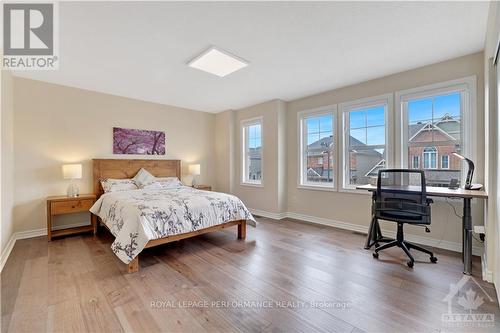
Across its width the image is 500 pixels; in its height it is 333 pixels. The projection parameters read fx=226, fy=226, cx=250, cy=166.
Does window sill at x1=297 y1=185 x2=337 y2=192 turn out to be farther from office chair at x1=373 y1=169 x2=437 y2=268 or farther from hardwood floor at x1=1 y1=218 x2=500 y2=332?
office chair at x1=373 y1=169 x2=437 y2=268

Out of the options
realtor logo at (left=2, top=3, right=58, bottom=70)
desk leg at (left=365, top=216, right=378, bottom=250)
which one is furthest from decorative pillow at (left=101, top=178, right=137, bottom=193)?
desk leg at (left=365, top=216, right=378, bottom=250)

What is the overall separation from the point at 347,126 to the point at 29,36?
14.6 feet

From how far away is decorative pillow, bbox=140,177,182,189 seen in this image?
4.20 meters

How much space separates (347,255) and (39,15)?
4071mm

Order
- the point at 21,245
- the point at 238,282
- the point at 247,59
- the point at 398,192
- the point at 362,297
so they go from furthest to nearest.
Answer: the point at 21,245 → the point at 247,59 → the point at 398,192 → the point at 238,282 → the point at 362,297

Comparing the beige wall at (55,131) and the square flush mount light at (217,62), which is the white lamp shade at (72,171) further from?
the square flush mount light at (217,62)

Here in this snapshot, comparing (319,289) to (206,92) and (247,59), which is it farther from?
(206,92)

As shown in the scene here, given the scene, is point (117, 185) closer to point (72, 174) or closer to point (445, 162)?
point (72, 174)

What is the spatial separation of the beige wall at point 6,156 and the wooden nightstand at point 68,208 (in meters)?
0.42

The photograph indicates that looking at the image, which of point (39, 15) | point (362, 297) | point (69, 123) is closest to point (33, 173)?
point (69, 123)

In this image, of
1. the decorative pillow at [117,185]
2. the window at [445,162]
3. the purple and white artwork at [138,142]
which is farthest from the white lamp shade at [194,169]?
the window at [445,162]

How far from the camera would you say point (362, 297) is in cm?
191

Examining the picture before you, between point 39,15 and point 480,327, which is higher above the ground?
point 39,15

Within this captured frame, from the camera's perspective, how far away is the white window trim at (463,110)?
279cm
